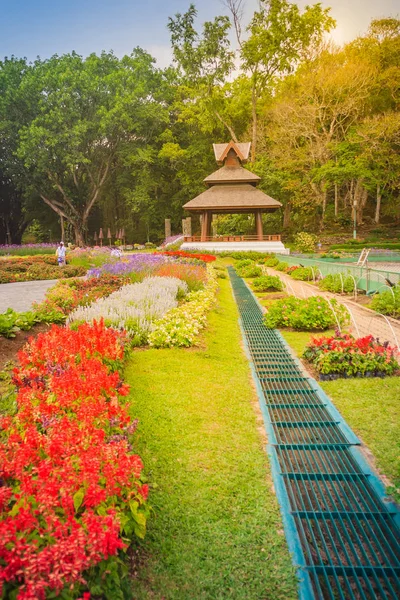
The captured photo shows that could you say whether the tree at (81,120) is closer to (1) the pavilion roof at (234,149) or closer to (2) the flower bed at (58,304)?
(1) the pavilion roof at (234,149)

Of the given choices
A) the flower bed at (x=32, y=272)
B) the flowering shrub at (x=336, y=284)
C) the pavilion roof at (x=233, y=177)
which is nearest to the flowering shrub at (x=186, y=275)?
the flowering shrub at (x=336, y=284)

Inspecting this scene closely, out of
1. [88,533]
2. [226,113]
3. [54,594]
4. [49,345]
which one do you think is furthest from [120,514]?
[226,113]

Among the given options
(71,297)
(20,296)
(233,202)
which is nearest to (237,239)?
(233,202)

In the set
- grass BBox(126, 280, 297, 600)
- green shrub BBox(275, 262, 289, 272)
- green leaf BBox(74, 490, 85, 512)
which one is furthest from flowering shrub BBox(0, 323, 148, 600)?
green shrub BBox(275, 262, 289, 272)

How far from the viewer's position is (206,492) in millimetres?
3719

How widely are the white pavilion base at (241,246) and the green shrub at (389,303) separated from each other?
22.2 m

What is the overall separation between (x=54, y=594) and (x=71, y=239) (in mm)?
51403

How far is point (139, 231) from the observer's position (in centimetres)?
5744

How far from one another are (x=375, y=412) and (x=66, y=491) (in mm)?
4139

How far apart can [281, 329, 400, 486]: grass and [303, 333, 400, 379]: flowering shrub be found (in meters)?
0.17

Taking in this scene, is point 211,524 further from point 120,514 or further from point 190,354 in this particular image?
point 190,354

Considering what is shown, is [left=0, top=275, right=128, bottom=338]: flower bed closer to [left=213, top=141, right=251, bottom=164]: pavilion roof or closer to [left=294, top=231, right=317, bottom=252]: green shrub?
[left=294, top=231, right=317, bottom=252]: green shrub

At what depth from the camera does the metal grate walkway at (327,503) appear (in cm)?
285

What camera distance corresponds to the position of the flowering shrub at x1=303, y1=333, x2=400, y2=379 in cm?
648
